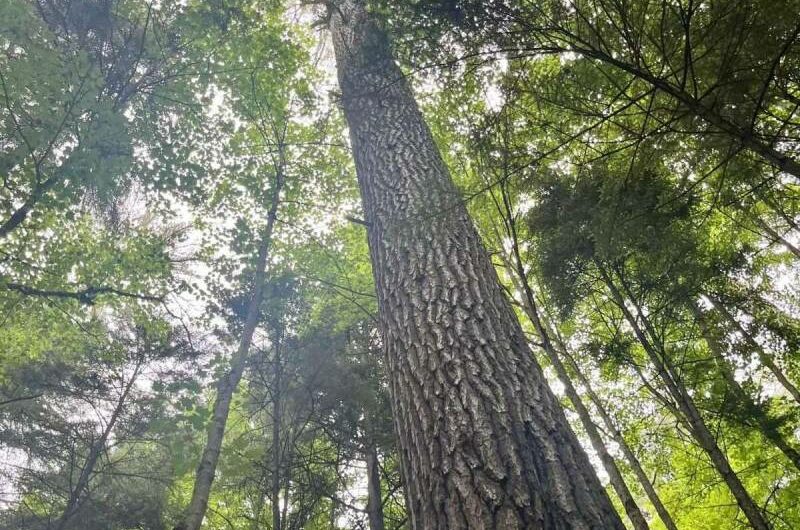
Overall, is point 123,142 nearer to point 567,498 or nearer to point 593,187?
point 567,498

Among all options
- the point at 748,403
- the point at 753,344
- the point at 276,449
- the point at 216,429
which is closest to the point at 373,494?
the point at 276,449

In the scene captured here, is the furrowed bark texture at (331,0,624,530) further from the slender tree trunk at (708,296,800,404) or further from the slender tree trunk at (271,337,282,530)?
the slender tree trunk at (708,296,800,404)

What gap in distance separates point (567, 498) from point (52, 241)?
7750 mm

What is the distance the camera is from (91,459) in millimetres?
7484

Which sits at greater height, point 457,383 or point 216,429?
point 216,429

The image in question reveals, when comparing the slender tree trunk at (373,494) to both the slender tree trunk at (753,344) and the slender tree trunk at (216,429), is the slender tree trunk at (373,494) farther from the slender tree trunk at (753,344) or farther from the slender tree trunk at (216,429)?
the slender tree trunk at (753,344)

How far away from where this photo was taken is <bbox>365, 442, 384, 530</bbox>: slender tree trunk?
586 centimetres

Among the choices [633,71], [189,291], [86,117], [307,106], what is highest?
[307,106]

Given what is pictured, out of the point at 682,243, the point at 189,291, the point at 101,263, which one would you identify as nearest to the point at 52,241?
the point at 101,263

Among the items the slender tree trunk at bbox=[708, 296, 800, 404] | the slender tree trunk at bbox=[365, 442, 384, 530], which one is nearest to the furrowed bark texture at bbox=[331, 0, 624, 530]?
the slender tree trunk at bbox=[365, 442, 384, 530]

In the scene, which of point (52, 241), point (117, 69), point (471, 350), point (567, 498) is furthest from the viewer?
point (52, 241)

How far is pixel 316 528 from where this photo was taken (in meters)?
7.86

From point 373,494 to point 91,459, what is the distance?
5.43 metres

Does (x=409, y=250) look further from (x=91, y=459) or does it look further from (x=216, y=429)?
(x=91, y=459)
